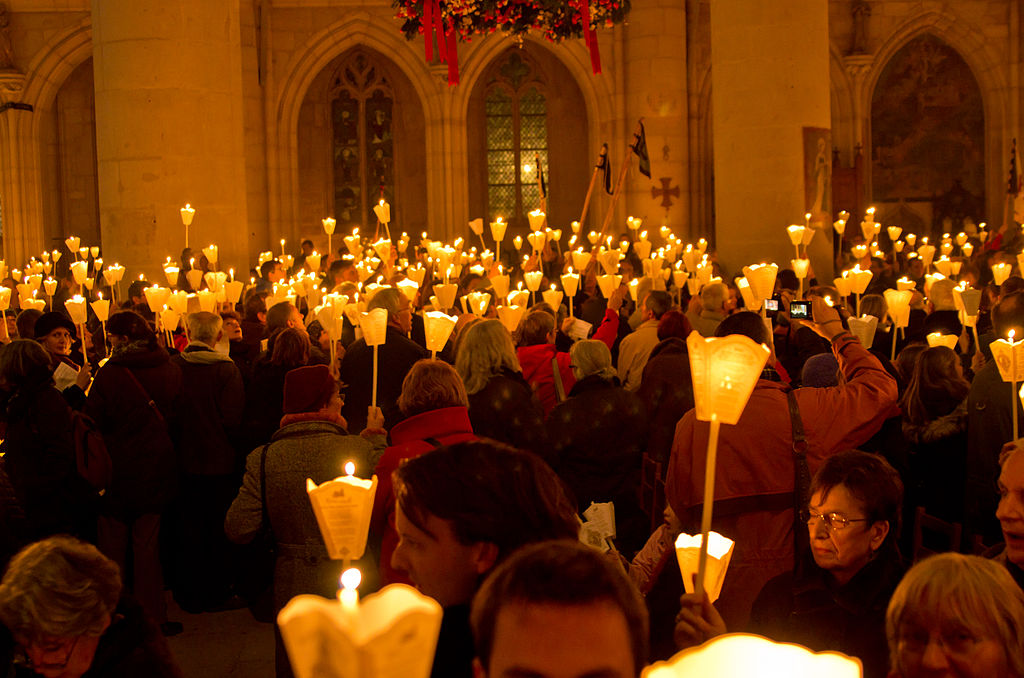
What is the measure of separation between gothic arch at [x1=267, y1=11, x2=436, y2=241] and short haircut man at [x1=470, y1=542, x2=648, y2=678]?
18080 mm

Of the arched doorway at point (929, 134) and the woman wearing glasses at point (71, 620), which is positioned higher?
the arched doorway at point (929, 134)

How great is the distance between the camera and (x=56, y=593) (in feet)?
8.62

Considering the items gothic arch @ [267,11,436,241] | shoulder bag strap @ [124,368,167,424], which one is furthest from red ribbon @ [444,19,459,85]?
gothic arch @ [267,11,436,241]

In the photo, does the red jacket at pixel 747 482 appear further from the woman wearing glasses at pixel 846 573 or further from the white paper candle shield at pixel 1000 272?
the white paper candle shield at pixel 1000 272

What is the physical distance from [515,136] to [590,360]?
52.1 feet

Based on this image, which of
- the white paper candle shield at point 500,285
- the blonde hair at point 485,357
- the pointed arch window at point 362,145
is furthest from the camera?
the pointed arch window at point 362,145

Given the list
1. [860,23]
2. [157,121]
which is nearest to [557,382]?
[157,121]

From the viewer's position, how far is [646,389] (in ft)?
17.8

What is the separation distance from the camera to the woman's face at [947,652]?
1.95 meters

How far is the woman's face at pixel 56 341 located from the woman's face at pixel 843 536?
4151 millimetres

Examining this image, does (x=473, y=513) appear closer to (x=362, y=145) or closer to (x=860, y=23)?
(x=362, y=145)

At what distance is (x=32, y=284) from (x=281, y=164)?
9.75 metres

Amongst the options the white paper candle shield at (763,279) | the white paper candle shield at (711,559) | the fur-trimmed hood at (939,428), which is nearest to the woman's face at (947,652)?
the white paper candle shield at (711,559)

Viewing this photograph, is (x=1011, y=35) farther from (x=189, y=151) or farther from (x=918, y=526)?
(x=918, y=526)
